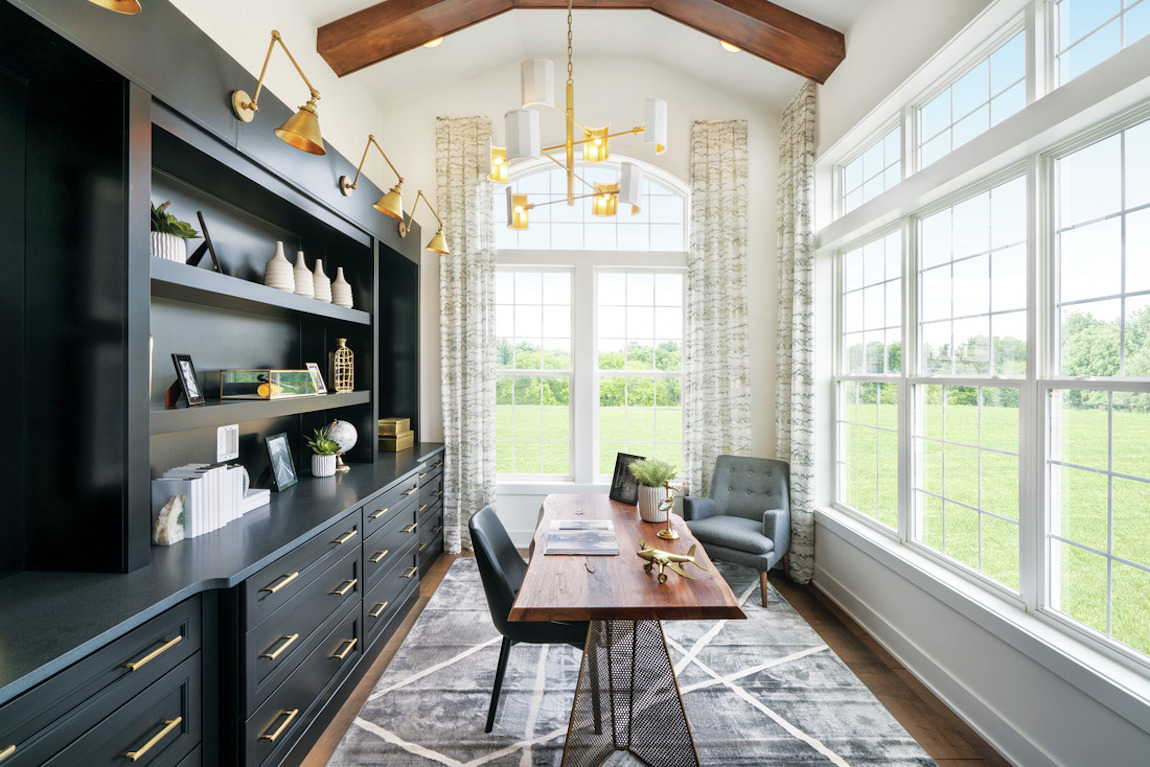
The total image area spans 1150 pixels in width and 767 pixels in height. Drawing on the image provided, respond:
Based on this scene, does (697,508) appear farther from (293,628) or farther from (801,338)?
(293,628)

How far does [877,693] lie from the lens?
7.76ft

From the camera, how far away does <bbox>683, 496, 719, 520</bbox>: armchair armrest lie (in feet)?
11.8

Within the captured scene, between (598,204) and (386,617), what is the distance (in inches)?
97.9

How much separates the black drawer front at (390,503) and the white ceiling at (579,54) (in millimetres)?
2928

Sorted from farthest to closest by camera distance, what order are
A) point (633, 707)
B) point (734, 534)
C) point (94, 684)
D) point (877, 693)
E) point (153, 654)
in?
point (734, 534), point (877, 693), point (633, 707), point (153, 654), point (94, 684)

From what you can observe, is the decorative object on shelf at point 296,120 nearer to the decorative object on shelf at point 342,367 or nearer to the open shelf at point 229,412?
the open shelf at point 229,412

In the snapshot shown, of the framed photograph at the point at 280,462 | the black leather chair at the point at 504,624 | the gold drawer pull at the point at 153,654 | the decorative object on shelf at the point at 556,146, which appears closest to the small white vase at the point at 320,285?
the framed photograph at the point at 280,462

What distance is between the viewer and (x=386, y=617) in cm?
278

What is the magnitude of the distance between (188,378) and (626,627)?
198 centimetres

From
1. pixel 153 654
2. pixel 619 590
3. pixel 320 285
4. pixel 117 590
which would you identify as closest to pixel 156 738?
pixel 153 654

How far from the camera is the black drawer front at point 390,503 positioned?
2.58 m

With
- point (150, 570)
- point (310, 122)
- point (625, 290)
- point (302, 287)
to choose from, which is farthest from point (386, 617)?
point (625, 290)

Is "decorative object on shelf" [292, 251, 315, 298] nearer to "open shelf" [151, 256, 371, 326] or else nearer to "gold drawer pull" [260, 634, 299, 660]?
"open shelf" [151, 256, 371, 326]

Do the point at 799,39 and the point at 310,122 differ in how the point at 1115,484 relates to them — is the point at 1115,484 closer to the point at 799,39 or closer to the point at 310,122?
the point at 799,39
